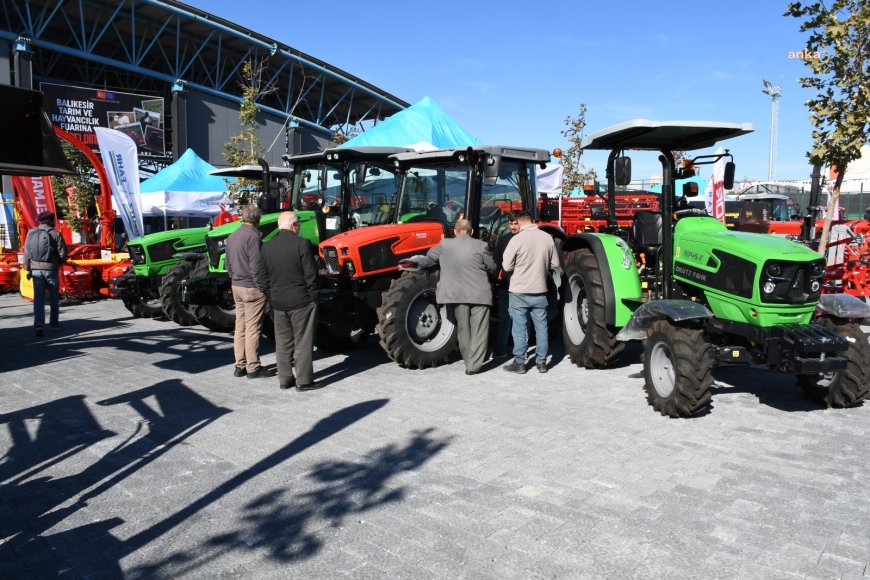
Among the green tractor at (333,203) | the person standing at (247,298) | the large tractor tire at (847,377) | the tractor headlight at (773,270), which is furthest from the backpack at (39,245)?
the large tractor tire at (847,377)

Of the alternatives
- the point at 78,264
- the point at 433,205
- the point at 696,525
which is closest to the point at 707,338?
the point at 696,525

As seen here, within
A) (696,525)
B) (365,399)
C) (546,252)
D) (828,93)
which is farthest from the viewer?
(828,93)

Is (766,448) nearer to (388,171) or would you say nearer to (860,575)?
(860,575)

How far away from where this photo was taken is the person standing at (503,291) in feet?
25.8

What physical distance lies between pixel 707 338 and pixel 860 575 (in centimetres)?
291

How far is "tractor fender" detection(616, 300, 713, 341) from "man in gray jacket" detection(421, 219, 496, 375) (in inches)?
→ 62.5

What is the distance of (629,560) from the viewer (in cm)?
318

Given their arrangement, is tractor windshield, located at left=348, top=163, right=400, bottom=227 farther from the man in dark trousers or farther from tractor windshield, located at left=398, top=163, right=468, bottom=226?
the man in dark trousers

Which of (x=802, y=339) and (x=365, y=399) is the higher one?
(x=802, y=339)

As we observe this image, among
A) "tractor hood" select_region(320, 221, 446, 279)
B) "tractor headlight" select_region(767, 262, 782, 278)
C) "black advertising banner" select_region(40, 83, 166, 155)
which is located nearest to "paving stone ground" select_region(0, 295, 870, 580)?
"tractor headlight" select_region(767, 262, 782, 278)

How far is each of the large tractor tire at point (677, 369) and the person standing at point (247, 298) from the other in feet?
13.2

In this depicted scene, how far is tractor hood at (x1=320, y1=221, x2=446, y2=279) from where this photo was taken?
7.41 m

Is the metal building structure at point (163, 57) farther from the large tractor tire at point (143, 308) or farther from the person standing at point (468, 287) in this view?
the person standing at point (468, 287)

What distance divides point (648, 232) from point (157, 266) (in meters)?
7.90
